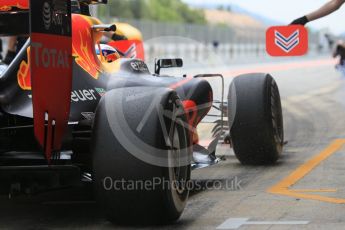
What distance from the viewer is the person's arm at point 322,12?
24.9 ft

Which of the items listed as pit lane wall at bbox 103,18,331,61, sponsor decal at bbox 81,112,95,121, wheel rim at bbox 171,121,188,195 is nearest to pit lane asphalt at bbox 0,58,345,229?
wheel rim at bbox 171,121,188,195

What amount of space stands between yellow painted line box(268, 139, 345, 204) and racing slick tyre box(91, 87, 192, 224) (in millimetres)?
1505

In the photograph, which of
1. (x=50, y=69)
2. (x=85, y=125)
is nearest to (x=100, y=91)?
(x=85, y=125)

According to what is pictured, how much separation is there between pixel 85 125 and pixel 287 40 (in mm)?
2885

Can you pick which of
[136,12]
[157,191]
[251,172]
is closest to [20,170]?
[157,191]

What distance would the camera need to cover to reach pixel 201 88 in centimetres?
730

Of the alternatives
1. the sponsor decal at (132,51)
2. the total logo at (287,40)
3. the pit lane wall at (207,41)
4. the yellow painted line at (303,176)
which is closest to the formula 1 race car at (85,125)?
the yellow painted line at (303,176)

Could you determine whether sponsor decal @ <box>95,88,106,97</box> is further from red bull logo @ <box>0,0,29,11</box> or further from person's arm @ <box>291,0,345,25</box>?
person's arm @ <box>291,0,345,25</box>

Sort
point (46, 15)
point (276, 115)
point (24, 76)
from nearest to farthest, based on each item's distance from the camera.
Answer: point (46, 15), point (24, 76), point (276, 115)

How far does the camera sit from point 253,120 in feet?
25.3

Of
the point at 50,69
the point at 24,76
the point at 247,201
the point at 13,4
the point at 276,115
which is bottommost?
the point at 247,201

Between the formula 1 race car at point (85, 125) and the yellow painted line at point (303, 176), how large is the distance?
3.93 ft

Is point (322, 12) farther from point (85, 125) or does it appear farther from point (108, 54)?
point (85, 125)

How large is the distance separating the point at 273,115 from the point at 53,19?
3.47 m
